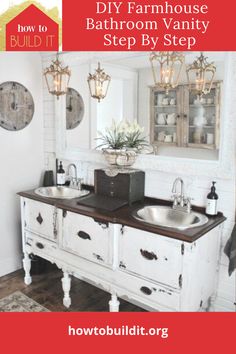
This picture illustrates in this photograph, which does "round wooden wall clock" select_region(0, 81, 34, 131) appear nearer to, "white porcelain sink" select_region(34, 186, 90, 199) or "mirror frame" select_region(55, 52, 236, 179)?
"white porcelain sink" select_region(34, 186, 90, 199)

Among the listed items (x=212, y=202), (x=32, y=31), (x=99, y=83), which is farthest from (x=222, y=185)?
(x=32, y=31)

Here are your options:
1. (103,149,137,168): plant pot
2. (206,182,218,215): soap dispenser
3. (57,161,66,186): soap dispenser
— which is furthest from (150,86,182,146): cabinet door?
(57,161,66,186): soap dispenser

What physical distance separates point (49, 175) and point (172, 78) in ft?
4.97

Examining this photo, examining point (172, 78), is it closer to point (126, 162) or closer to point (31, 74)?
point (126, 162)

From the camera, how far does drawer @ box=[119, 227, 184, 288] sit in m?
1.70

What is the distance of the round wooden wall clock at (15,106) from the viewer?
2658mm

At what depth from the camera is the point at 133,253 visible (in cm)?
187

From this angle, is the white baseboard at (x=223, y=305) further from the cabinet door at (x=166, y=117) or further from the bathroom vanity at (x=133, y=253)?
the cabinet door at (x=166, y=117)

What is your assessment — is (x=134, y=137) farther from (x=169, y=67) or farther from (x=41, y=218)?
(x=41, y=218)

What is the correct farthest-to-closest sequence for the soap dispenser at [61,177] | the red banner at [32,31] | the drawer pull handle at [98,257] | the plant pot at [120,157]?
1. the soap dispenser at [61,177]
2. the plant pot at [120,157]
3. the red banner at [32,31]
4. the drawer pull handle at [98,257]

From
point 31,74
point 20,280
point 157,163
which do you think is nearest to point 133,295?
point 157,163

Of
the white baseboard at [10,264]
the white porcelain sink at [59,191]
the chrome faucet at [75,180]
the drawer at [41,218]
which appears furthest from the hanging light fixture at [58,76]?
the white baseboard at [10,264]

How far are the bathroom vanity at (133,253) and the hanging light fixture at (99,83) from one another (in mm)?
867

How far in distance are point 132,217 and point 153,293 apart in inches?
18.0
